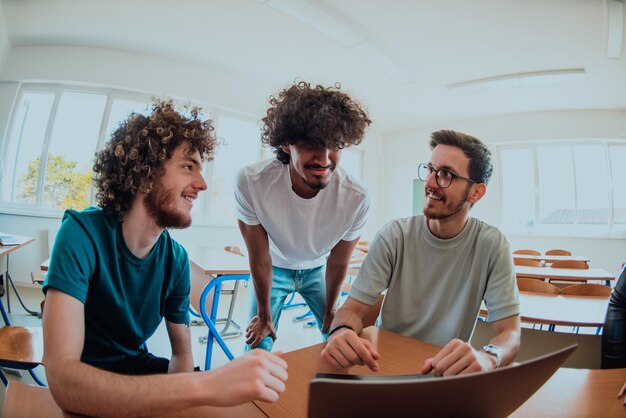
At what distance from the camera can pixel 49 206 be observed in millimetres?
4562

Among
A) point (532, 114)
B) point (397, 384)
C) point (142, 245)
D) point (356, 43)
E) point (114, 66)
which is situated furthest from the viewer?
point (532, 114)

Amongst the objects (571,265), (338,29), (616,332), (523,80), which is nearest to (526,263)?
(571,265)

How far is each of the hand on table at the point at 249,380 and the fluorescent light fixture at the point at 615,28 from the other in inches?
178

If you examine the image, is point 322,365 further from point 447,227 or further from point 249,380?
point 447,227

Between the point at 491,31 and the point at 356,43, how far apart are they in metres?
1.56

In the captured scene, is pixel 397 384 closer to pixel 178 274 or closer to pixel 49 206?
pixel 178 274

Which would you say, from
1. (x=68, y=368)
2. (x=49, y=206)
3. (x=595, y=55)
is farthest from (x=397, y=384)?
(x=49, y=206)

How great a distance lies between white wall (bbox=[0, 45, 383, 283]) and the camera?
14.3ft

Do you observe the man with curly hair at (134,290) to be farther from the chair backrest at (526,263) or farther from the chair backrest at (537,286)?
the chair backrest at (526,263)

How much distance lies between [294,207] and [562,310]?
178 centimetres

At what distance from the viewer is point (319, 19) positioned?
3395 millimetres

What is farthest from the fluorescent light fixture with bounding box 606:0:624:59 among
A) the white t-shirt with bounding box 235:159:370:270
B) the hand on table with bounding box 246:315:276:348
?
the hand on table with bounding box 246:315:276:348

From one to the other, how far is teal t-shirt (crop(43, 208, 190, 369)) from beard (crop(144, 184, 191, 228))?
0.10m

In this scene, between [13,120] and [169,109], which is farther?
[13,120]
